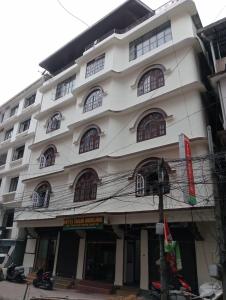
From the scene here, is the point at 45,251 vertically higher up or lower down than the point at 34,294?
higher up

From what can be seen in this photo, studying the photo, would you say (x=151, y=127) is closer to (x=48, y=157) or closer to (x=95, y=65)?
(x=95, y=65)

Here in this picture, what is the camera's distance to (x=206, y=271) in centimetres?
1108

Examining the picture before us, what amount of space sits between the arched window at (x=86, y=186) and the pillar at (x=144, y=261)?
326 centimetres

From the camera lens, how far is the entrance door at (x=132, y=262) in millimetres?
13291

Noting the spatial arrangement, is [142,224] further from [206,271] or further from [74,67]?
[74,67]

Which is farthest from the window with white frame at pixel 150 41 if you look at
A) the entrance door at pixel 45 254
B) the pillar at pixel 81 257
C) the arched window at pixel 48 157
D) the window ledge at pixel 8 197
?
the window ledge at pixel 8 197

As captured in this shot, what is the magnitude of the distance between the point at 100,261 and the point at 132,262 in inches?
81.2

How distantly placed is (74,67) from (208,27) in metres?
10.2

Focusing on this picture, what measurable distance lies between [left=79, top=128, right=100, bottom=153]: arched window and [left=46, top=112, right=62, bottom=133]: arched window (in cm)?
381

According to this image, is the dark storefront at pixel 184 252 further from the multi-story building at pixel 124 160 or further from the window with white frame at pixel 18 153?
the window with white frame at pixel 18 153

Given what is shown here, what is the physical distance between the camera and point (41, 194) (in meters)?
18.5

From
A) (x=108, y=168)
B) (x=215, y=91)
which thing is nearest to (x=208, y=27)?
(x=215, y=91)

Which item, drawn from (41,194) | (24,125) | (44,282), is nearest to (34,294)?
(44,282)

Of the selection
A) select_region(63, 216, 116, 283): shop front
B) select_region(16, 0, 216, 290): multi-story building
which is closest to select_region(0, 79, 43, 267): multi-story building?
select_region(16, 0, 216, 290): multi-story building
